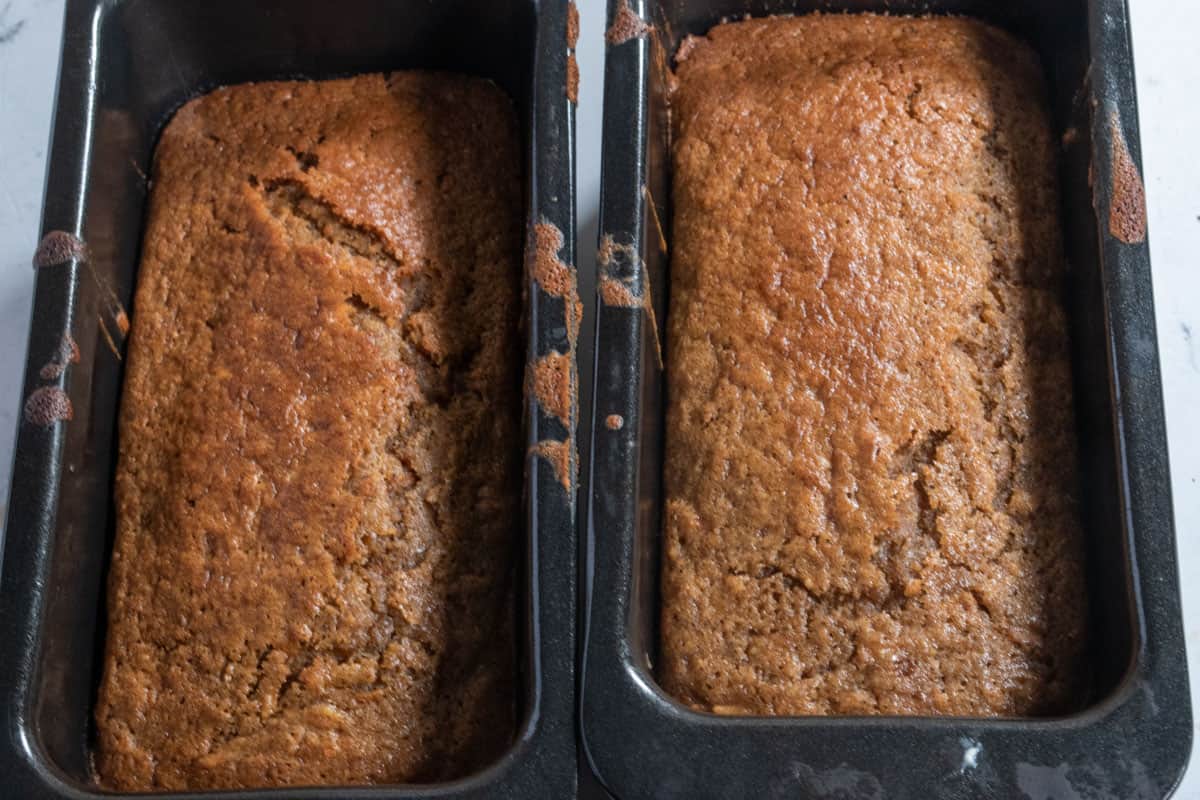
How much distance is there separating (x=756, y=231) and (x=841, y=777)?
2.08 ft

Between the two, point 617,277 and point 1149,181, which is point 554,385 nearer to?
point 617,277

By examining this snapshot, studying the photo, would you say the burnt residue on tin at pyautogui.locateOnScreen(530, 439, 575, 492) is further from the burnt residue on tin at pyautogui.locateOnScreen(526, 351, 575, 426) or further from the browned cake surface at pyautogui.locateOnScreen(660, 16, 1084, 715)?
the browned cake surface at pyautogui.locateOnScreen(660, 16, 1084, 715)

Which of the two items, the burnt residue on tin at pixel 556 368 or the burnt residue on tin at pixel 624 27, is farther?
the burnt residue on tin at pixel 624 27

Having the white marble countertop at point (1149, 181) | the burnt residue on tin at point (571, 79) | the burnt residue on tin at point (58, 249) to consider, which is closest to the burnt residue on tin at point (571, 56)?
the burnt residue on tin at point (571, 79)

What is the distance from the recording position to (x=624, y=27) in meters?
1.39

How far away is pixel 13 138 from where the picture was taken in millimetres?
1809

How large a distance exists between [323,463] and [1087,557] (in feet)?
2.93

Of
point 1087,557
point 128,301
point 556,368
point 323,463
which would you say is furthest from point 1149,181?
point 128,301

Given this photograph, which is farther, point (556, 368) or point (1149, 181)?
point (1149, 181)

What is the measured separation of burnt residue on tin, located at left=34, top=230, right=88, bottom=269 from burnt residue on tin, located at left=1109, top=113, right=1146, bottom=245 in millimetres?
1200

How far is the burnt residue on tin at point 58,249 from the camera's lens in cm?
136

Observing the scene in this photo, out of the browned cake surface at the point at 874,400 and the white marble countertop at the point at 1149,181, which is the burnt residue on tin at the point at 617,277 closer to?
the browned cake surface at the point at 874,400

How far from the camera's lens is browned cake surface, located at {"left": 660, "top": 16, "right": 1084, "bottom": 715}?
4.20ft

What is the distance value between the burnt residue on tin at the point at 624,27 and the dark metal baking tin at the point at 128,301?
63 millimetres
